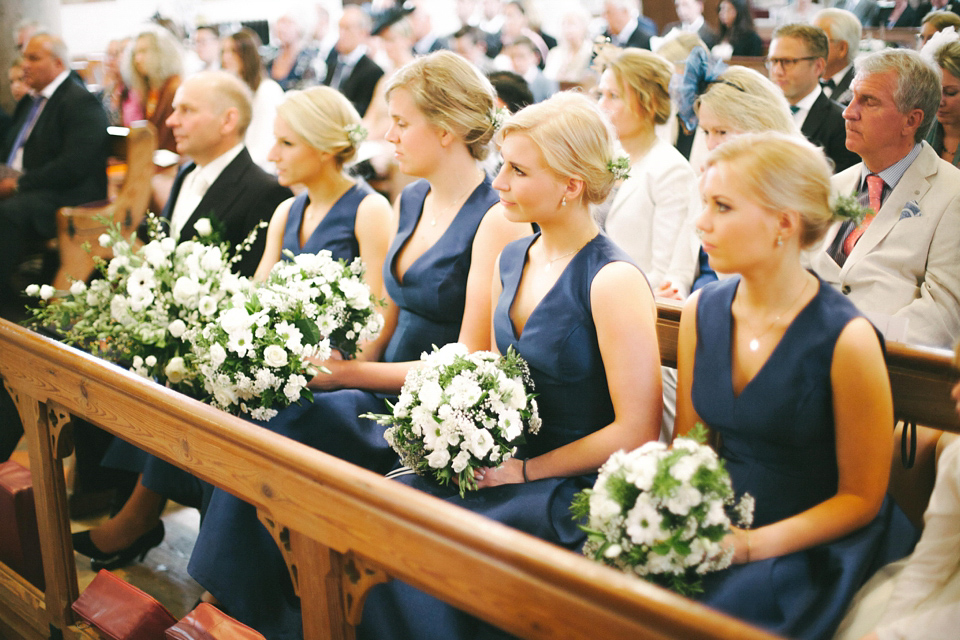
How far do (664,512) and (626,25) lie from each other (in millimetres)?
6945

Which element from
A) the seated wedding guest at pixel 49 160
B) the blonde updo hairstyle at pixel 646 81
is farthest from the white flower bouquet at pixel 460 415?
the seated wedding guest at pixel 49 160

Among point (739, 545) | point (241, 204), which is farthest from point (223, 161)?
point (739, 545)

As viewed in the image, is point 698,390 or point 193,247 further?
point 193,247

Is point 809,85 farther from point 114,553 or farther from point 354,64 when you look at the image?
point 354,64

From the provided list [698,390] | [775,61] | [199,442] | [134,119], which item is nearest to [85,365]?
[199,442]

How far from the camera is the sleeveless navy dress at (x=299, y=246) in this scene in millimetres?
2740

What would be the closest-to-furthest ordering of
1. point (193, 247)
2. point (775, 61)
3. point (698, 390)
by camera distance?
point (698, 390) < point (193, 247) < point (775, 61)

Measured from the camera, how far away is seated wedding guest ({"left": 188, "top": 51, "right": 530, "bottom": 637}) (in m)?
2.29

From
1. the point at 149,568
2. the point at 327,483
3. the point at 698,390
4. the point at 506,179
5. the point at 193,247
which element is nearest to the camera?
the point at 327,483

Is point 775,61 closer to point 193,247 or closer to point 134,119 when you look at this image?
point 193,247

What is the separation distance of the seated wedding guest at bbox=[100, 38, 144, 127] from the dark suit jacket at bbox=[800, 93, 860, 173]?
4.77 meters

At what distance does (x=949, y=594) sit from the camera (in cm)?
148

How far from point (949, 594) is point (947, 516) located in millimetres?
145

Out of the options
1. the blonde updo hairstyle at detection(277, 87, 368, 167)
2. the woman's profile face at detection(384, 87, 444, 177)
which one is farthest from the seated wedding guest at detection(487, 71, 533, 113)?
the woman's profile face at detection(384, 87, 444, 177)
